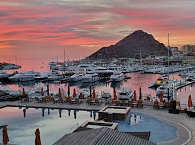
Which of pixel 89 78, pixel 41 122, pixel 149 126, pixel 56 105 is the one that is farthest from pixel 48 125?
pixel 89 78

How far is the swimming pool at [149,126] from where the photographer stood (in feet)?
57.5

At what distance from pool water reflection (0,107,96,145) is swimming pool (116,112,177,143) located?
397cm

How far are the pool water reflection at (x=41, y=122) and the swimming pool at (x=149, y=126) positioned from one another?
397 centimetres

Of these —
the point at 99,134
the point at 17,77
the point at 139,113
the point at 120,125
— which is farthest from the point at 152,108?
the point at 17,77

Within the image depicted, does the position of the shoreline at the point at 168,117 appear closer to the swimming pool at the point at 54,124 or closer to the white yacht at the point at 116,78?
the swimming pool at the point at 54,124

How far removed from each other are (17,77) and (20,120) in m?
61.8

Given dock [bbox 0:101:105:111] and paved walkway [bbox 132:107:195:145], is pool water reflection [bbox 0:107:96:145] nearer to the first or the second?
dock [bbox 0:101:105:111]

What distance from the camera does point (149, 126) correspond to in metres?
20.1

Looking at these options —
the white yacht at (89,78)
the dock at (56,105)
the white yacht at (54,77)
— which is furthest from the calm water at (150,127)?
the white yacht at (54,77)

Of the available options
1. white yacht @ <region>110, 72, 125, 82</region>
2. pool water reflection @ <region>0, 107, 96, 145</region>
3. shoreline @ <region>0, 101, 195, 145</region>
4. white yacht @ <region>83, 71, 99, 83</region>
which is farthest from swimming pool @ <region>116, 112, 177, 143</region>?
white yacht @ <region>83, 71, 99, 83</region>

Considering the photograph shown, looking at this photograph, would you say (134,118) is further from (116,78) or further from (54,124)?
(116,78)

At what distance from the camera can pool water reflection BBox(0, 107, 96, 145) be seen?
62.0 feet

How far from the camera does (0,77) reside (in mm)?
92375

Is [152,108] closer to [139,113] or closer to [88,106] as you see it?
[139,113]
